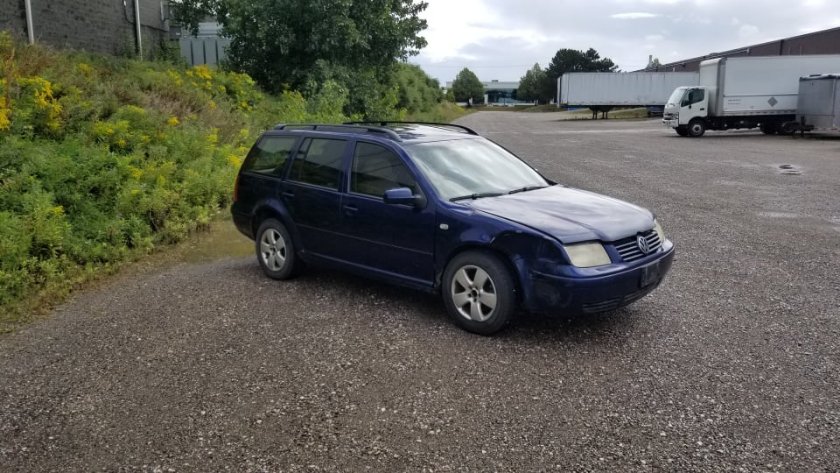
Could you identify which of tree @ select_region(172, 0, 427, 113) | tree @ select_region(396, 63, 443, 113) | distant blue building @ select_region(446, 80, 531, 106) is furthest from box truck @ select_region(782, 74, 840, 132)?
distant blue building @ select_region(446, 80, 531, 106)

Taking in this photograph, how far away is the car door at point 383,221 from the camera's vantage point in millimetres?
5375

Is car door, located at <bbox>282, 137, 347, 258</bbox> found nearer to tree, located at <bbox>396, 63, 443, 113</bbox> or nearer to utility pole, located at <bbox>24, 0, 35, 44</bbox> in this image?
utility pole, located at <bbox>24, 0, 35, 44</bbox>

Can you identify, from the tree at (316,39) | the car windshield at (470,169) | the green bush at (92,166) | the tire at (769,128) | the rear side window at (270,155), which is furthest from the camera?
the tire at (769,128)

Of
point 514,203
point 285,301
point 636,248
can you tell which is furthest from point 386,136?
point 636,248

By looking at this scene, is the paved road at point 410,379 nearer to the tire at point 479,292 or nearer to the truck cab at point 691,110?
the tire at point 479,292

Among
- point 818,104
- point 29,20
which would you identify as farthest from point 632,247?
point 818,104

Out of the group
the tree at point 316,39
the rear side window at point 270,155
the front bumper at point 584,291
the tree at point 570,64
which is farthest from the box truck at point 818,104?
the tree at point 570,64

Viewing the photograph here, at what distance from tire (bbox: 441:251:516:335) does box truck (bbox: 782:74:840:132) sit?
26272 millimetres

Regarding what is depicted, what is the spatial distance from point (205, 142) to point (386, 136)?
235 inches

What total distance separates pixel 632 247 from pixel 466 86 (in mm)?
117626

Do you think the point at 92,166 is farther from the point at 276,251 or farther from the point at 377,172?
the point at 377,172

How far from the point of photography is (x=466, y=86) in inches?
4685

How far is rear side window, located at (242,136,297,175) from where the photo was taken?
22.0ft

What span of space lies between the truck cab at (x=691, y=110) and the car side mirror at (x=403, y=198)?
26.7 metres
